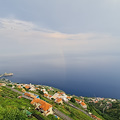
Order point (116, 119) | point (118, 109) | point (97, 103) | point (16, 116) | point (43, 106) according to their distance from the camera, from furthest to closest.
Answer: point (97, 103) < point (118, 109) < point (116, 119) < point (43, 106) < point (16, 116)

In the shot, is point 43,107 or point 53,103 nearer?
point 43,107

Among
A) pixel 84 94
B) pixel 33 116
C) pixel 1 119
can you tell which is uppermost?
pixel 1 119

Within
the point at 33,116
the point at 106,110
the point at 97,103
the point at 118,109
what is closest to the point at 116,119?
the point at 118,109

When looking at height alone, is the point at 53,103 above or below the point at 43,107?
below

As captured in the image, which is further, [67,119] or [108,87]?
[108,87]

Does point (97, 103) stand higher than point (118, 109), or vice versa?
point (118, 109)

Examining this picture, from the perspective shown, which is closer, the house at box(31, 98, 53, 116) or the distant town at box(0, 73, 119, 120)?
the house at box(31, 98, 53, 116)

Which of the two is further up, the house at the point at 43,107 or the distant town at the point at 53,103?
the house at the point at 43,107

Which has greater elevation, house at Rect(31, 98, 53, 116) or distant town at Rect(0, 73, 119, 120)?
house at Rect(31, 98, 53, 116)

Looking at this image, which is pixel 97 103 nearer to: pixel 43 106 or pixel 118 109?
pixel 118 109

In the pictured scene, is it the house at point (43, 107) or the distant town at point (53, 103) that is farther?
the distant town at point (53, 103)

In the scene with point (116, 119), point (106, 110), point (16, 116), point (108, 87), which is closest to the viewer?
point (16, 116)
